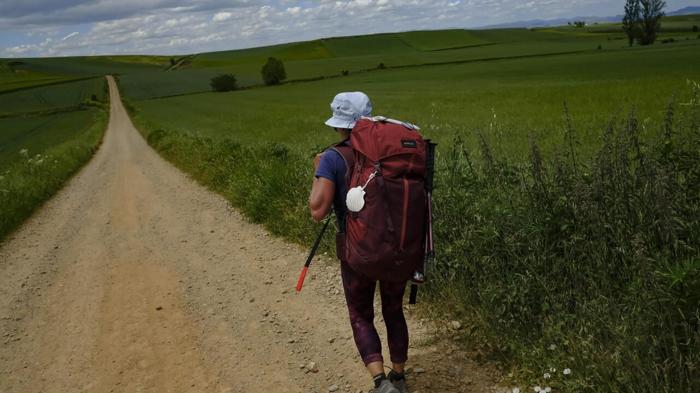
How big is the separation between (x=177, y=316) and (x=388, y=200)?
3.43 meters

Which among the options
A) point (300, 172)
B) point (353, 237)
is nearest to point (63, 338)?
point (353, 237)

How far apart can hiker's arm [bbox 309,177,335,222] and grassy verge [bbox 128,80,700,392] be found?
155 cm

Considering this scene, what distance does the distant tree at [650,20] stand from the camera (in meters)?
85.2

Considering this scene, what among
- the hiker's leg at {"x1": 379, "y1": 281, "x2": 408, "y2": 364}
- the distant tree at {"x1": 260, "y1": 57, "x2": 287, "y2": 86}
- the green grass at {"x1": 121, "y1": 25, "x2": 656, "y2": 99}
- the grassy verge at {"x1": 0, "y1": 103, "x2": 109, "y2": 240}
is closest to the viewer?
the hiker's leg at {"x1": 379, "y1": 281, "x2": 408, "y2": 364}

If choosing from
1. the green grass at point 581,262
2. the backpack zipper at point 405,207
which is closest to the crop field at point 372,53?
the green grass at point 581,262

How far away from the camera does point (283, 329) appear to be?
5.06m

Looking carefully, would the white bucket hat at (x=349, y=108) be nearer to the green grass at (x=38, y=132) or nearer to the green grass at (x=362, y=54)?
the green grass at (x=38, y=132)

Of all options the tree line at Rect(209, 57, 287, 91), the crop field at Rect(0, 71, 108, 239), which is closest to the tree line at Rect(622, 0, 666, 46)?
the tree line at Rect(209, 57, 287, 91)

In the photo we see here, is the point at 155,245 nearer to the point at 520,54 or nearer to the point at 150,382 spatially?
the point at 150,382

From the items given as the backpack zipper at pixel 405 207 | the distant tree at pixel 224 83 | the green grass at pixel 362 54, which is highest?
the green grass at pixel 362 54

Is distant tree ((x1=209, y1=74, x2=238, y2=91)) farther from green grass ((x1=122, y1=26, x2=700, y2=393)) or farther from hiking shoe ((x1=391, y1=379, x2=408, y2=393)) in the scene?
hiking shoe ((x1=391, y1=379, x2=408, y2=393))

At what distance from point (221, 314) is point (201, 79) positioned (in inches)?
3610

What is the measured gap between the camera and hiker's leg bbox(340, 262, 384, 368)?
355cm

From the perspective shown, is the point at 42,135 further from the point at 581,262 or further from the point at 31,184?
the point at 581,262
